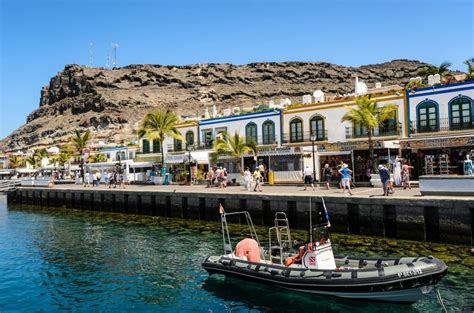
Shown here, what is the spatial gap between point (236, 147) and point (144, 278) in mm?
22198

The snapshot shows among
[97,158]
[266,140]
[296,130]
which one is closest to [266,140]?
[266,140]

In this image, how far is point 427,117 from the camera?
31156mm

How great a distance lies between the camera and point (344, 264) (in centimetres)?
1336

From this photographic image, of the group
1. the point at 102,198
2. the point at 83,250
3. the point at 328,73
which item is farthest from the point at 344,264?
the point at 328,73

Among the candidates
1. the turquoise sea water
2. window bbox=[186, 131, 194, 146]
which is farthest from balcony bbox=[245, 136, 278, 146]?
the turquoise sea water

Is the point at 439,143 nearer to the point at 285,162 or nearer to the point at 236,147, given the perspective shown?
the point at 285,162

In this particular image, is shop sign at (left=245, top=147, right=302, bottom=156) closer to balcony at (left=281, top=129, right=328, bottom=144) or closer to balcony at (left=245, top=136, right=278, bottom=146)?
balcony at (left=281, top=129, right=328, bottom=144)

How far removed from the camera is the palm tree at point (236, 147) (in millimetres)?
36763

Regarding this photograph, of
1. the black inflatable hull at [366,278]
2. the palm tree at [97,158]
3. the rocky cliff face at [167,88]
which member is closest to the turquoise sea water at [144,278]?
the black inflatable hull at [366,278]

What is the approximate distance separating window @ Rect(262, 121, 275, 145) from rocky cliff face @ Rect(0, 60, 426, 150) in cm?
11423

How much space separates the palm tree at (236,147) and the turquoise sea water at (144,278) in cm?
1151

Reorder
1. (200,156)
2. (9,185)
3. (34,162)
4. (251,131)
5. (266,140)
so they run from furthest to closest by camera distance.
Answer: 1. (34,162)
2. (9,185)
3. (200,156)
4. (251,131)
5. (266,140)

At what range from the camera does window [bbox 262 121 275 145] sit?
3970 centimetres

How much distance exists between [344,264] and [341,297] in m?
1.41
